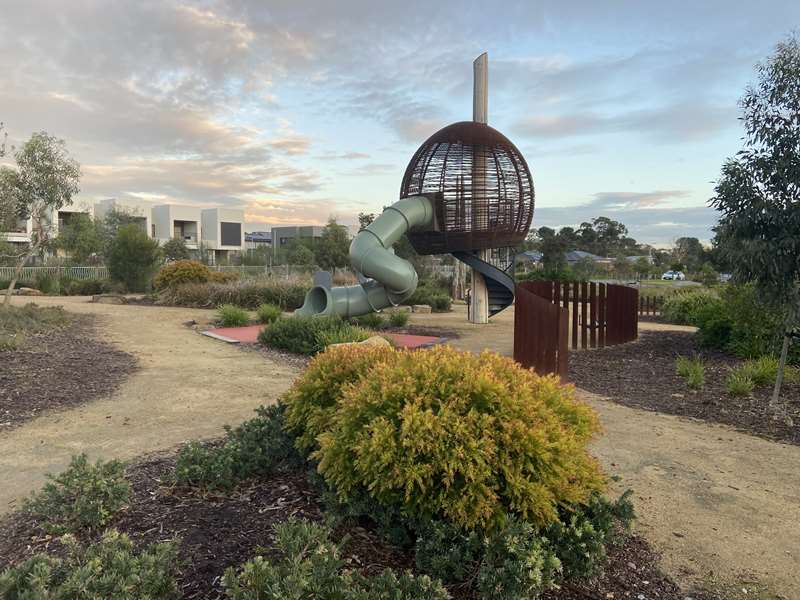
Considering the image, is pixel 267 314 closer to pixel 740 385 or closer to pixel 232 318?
pixel 232 318

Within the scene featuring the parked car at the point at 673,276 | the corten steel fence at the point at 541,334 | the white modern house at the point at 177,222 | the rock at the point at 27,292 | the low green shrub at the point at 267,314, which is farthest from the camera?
the white modern house at the point at 177,222

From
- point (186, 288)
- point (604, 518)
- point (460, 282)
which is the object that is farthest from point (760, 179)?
point (460, 282)

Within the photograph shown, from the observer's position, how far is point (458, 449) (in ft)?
8.41

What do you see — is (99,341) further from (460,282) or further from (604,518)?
(460,282)

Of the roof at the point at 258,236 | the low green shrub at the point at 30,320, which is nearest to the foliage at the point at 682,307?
the low green shrub at the point at 30,320

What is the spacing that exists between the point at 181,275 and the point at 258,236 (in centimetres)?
8372

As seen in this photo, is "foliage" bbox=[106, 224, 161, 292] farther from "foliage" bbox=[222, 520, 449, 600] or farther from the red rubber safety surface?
"foliage" bbox=[222, 520, 449, 600]

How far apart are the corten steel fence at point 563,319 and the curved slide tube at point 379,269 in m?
2.62

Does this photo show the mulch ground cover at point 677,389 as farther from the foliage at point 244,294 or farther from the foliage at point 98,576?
the foliage at point 244,294

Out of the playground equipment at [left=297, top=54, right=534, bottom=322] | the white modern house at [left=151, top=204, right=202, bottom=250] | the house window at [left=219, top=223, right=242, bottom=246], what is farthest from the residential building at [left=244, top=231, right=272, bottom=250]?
the playground equipment at [left=297, top=54, right=534, bottom=322]

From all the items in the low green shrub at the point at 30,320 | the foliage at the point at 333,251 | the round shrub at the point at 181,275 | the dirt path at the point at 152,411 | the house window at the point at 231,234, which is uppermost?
the house window at the point at 231,234

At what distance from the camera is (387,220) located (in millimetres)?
12367

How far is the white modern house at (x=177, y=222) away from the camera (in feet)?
235

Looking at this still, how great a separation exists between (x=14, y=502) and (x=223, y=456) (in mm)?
1512
